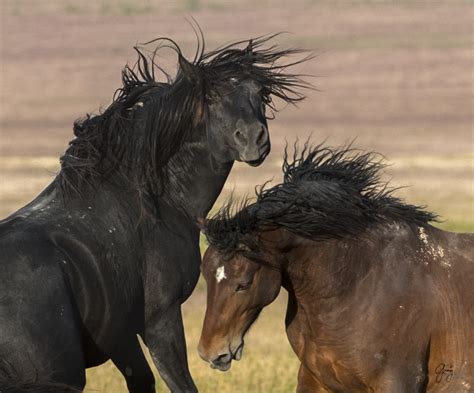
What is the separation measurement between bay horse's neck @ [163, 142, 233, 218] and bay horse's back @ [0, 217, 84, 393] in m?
1.00

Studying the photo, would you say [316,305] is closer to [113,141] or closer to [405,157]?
[113,141]

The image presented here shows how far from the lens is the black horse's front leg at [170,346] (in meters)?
7.69

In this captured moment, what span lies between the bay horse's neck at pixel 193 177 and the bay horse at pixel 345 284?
0.63m

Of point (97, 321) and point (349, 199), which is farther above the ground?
point (349, 199)

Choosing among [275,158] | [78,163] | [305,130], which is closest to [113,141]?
[78,163]

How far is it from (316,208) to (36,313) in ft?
4.88

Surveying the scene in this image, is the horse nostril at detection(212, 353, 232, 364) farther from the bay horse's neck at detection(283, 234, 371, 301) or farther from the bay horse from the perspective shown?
the bay horse's neck at detection(283, 234, 371, 301)

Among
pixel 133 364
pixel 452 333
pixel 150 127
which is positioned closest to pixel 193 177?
pixel 150 127

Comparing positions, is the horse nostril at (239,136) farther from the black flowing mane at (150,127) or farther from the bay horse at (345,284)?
the bay horse at (345,284)

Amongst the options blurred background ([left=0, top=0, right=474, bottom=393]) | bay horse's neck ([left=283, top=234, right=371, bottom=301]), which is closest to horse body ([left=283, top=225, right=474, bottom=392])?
bay horse's neck ([left=283, top=234, right=371, bottom=301])

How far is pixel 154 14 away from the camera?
5891 cm

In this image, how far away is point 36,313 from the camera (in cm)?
691

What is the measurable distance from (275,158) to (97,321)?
23.6 m

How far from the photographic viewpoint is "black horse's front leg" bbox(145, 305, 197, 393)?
7.69 metres
